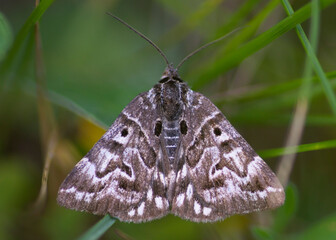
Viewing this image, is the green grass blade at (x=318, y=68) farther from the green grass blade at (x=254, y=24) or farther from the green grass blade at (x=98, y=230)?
the green grass blade at (x=98, y=230)

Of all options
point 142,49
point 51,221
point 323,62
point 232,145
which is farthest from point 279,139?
point 51,221

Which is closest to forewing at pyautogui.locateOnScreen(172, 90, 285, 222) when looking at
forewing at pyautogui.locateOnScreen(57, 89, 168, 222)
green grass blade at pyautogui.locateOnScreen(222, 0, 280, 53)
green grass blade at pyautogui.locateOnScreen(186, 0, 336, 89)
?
forewing at pyautogui.locateOnScreen(57, 89, 168, 222)

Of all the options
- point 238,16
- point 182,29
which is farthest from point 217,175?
point 182,29

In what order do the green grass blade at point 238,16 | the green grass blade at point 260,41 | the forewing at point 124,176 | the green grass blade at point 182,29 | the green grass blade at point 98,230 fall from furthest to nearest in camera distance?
the green grass blade at point 182,29, the green grass blade at point 238,16, the forewing at point 124,176, the green grass blade at point 260,41, the green grass blade at point 98,230

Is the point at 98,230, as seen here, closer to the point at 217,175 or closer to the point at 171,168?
the point at 171,168

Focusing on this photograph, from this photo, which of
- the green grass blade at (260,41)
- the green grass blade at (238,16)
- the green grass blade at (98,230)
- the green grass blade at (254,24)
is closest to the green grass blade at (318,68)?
the green grass blade at (260,41)
